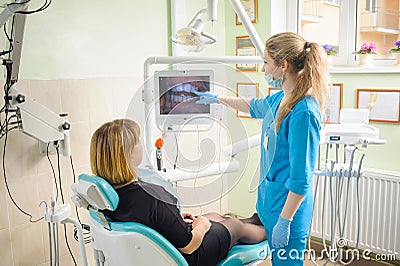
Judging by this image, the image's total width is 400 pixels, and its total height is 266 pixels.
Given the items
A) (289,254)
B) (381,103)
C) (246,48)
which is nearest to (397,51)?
(381,103)

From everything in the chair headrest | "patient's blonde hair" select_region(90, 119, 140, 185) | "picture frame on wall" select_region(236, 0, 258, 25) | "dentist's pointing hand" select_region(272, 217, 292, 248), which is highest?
"picture frame on wall" select_region(236, 0, 258, 25)

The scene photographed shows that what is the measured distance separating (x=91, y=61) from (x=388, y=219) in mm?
1977

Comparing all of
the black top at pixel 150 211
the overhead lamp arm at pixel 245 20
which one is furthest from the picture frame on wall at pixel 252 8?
the black top at pixel 150 211

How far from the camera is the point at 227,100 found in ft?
4.71

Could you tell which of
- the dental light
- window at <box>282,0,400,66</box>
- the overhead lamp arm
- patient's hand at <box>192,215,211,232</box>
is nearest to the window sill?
window at <box>282,0,400,66</box>

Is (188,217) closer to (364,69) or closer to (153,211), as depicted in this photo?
(153,211)

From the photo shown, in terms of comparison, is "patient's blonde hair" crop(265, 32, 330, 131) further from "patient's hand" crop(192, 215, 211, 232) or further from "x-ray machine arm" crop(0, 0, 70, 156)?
"x-ray machine arm" crop(0, 0, 70, 156)

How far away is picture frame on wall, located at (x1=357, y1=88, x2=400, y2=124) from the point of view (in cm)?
254

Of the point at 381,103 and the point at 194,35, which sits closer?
the point at 194,35

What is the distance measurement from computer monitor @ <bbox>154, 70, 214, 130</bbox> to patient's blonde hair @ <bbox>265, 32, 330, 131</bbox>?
0.41 meters

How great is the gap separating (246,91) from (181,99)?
0.25 m

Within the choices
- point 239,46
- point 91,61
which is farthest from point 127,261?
point 239,46

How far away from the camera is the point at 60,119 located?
2111mm

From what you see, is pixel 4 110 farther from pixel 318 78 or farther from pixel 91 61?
pixel 318 78
